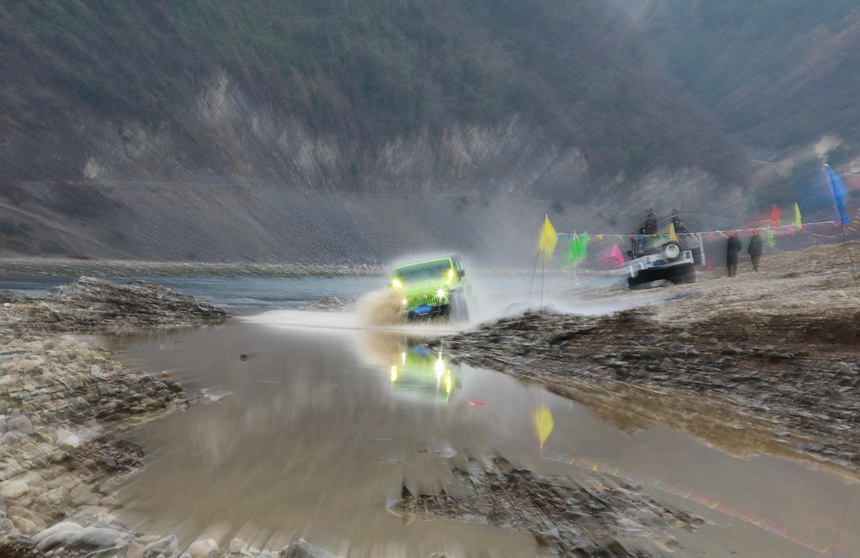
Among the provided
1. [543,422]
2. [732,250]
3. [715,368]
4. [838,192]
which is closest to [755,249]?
[732,250]

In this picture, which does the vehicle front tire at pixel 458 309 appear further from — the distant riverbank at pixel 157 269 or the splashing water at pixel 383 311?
the distant riverbank at pixel 157 269

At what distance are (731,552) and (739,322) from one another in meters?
7.25

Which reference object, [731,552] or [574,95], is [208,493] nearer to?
[731,552]

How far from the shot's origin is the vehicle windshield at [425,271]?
17.2 meters

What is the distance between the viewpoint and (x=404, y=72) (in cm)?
9488

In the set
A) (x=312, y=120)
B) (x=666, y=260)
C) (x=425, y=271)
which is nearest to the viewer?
(x=425, y=271)

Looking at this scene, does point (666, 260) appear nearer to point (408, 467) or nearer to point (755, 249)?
point (755, 249)

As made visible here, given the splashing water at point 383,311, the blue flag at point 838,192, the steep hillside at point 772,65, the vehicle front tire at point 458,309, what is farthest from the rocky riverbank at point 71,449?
the steep hillside at point 772,65

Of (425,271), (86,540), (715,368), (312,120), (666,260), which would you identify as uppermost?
(312,120)

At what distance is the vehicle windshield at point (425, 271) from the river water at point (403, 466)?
7.44 meters

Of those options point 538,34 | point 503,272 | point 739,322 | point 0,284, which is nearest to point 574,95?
point 538,34

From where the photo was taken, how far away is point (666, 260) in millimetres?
23141

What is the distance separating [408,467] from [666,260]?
2012 centimetres

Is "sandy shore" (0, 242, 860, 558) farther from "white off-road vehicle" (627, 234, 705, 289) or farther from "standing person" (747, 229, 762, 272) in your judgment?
"standing person" (747, 229, 762, 272)
